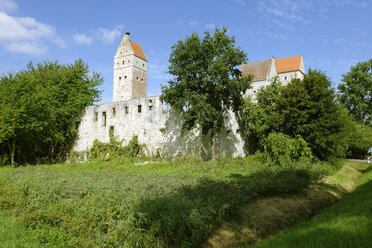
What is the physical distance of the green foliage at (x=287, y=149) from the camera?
14617 millimetres

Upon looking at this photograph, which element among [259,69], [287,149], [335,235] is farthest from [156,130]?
[335,235]

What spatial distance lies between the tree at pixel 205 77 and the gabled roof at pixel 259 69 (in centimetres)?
1139

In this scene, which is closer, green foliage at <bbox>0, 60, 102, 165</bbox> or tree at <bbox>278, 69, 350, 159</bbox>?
tree at <bbox>278, 69, 350, 159</bbox>

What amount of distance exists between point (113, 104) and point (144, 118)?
4934mm

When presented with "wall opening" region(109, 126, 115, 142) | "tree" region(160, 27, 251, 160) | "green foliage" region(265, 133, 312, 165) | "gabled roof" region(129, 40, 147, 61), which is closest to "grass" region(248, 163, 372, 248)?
"green foliage" region(265, 133, 312, 165)

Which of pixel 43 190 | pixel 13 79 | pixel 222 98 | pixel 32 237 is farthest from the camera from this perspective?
pixel 13 79

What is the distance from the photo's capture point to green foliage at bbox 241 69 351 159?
49.0 ft

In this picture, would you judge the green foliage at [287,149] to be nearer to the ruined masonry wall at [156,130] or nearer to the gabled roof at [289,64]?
the ruined masonry wall at [156,130]

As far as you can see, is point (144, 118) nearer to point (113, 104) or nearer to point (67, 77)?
point (113, 104)

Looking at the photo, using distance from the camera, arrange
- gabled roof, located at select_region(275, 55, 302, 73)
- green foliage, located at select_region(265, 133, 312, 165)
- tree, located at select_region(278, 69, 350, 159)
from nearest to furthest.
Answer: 1. green foliage, located at select_region(265, 133, 312, 165)
2. tree, located at select_region(278, 69, 350, 159)
3. gabled roof, located at select_region(275, 55, 302, 73)

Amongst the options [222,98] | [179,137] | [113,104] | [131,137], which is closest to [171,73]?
[222,98]

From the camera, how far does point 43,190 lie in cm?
706

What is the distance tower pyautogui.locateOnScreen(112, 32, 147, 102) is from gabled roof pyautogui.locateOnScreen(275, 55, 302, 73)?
22.9m

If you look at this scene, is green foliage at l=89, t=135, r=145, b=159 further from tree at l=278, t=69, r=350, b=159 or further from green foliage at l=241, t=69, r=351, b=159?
tree at l=278, t=69, r=350, b=159
